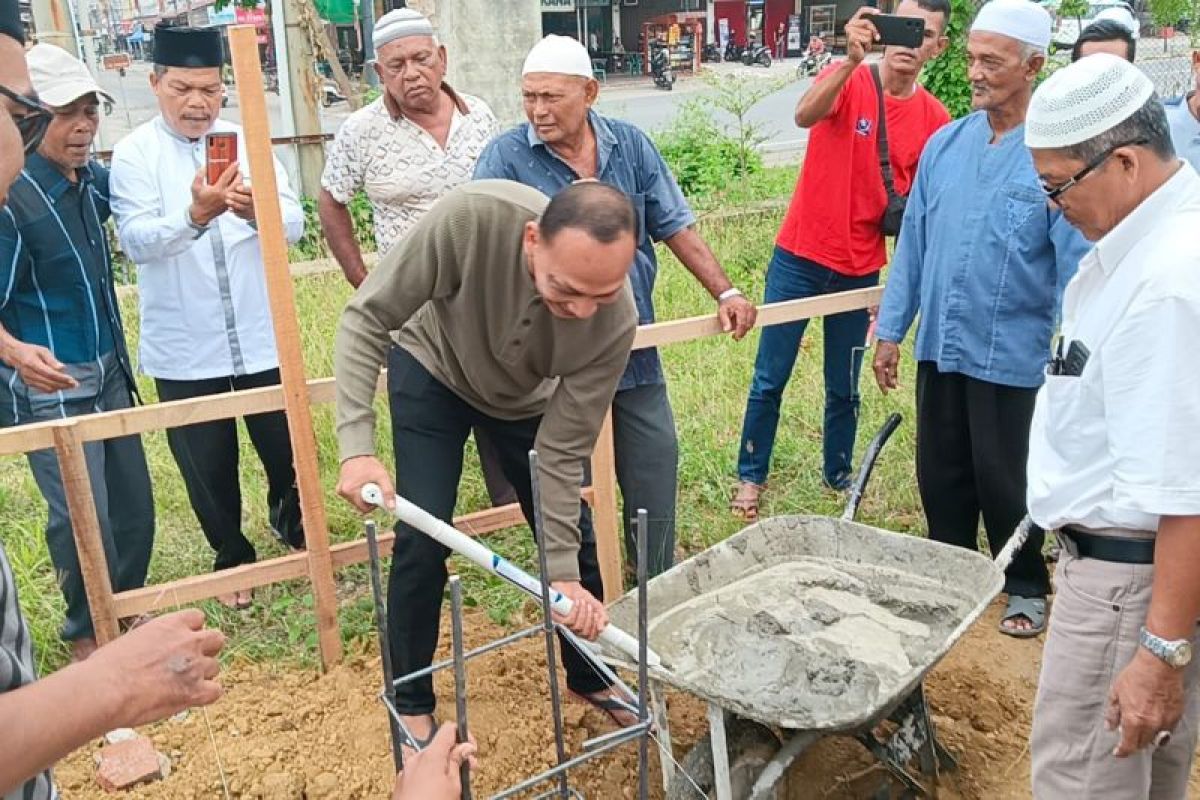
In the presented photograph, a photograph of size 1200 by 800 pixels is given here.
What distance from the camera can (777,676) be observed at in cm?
261

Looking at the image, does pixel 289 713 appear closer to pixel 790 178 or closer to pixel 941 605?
pixel 941 605

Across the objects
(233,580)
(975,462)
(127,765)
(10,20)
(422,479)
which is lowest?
(127,765)

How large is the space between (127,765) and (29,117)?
198cm

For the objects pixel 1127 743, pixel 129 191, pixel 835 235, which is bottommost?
pixel 1127 743

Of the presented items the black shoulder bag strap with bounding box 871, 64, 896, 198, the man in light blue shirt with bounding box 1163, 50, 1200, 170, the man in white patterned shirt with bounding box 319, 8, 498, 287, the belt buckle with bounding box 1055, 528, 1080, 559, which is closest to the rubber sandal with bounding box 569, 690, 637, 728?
the belt buckle with bounding box 1055, 528, 1080, 559

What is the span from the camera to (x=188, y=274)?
11.3 ft

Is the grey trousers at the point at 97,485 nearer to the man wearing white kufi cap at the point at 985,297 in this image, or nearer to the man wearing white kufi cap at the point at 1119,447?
the man wearing white kufi cap at the point at 985,297

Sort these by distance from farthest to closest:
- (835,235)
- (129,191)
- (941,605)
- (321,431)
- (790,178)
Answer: (790,178) → (321,431) → (835,235) → (129,191) → (941,605)

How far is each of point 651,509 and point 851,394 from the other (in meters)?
1.19

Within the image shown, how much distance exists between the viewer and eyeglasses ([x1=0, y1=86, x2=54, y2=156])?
1630mm

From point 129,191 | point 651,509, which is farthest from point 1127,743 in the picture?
A: point 129,191

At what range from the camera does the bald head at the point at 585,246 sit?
220 centimetres

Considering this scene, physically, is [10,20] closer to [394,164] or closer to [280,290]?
[280,290]

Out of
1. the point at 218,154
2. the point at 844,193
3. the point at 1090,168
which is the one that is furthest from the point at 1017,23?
the point at 218,154
